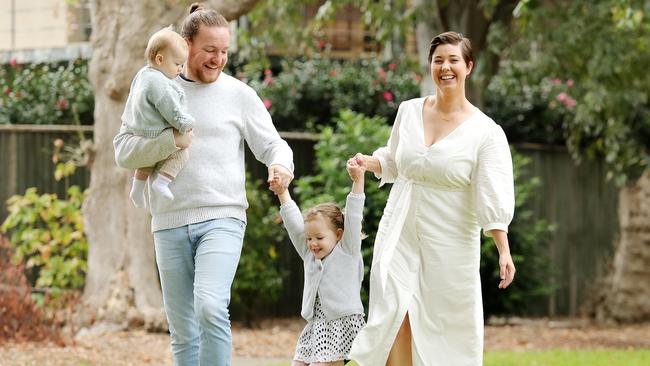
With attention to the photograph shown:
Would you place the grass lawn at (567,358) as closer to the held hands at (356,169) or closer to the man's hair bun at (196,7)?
the held hands at (356,169)

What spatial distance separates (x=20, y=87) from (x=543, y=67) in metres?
5.27

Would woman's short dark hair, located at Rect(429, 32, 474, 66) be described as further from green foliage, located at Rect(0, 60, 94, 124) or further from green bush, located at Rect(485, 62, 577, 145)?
green bush, located at Rect(485, 62, 577, 145)

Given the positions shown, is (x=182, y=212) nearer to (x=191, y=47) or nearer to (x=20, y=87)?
(x=191, y=47)

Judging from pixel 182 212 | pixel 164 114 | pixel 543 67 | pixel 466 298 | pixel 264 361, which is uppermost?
pixel 543 67

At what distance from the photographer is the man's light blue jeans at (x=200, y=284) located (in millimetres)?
5418

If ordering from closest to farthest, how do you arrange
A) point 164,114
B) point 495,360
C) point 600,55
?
1. point 164,114
2. point 495,360
3. point 600,55

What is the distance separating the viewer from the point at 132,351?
9312mm

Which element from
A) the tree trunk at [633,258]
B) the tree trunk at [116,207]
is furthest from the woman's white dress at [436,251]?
the tree trunk at [633,258]

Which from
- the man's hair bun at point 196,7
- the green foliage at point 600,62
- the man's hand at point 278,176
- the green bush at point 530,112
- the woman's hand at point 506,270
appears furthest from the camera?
the green bush at point 530,112

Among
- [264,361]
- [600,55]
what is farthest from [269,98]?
[264,361]

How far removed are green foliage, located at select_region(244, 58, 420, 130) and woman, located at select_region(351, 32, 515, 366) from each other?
775 cm

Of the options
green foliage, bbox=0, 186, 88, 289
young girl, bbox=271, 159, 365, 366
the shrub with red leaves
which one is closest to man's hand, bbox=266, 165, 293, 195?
young girl, bbox=271, 159, 365, 366

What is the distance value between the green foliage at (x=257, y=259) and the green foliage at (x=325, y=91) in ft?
5.63

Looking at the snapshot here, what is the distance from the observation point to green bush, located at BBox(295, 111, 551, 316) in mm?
11523
